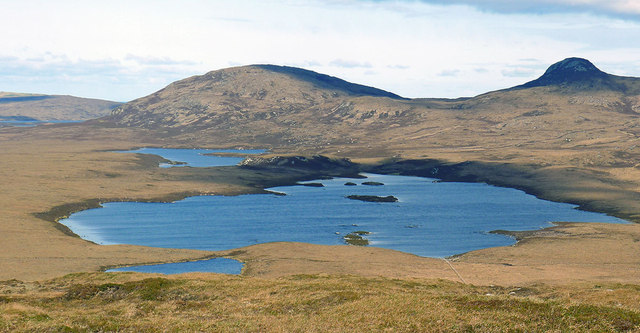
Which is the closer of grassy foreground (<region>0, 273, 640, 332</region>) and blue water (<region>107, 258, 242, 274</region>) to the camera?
grassy foreground (<region>0, 273, 640, 332</region>)

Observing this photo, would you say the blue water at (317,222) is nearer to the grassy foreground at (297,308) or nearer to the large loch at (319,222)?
the large loch at (319,222)

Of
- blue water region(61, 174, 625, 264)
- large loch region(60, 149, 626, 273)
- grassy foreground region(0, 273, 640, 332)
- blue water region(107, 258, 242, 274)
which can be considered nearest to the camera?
grassy foreground region(0, 273, 640, 332)

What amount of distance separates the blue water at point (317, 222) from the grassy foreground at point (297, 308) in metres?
67.5

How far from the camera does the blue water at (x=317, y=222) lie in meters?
136

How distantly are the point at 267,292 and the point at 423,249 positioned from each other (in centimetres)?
7466

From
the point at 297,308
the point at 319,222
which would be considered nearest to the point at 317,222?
the point at 319,222

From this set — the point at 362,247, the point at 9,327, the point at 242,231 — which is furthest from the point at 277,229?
the point at 9,327

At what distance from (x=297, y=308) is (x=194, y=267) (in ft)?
189

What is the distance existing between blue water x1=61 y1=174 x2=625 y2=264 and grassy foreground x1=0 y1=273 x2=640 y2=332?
6753 centimetres

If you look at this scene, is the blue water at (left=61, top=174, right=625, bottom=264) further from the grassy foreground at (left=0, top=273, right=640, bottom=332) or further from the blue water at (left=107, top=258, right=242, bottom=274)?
the grassy foreground at (left=0, top=273, right=640, bottom=332)

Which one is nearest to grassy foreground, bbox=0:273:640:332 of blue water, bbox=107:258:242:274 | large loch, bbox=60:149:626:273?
blue water, bbox=107:258:242:274

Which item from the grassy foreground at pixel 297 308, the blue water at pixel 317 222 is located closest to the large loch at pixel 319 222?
the blue water at pixel 317 222

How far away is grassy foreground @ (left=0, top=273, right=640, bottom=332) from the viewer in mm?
42188

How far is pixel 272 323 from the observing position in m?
44.0
